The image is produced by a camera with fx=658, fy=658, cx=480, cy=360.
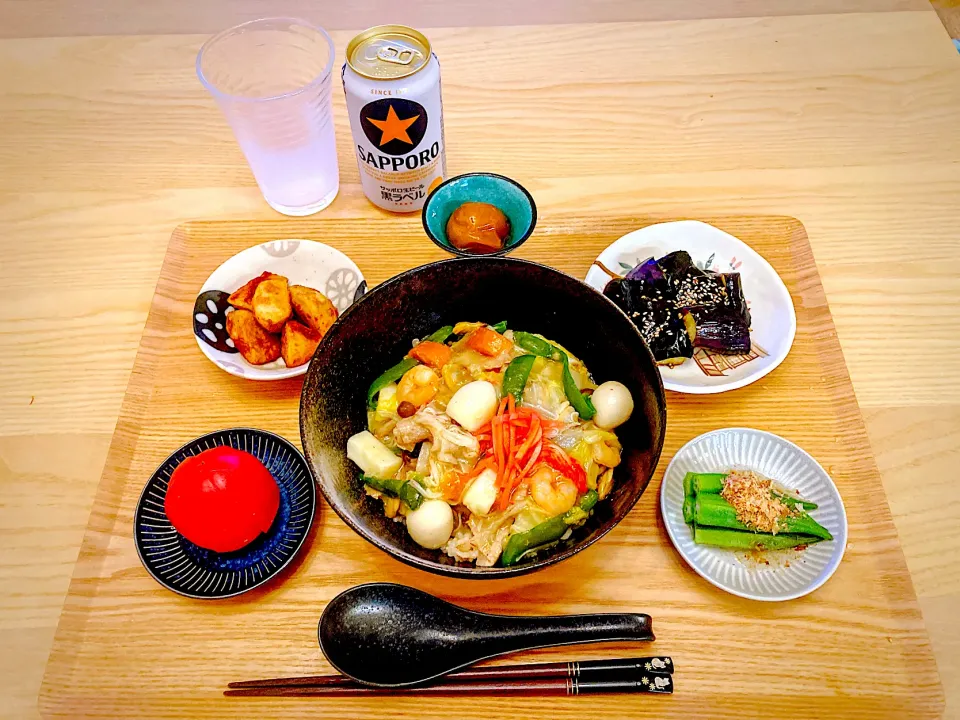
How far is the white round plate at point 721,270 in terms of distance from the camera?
173 centimetres

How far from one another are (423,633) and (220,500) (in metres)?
0.51

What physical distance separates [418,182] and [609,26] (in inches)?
49.7

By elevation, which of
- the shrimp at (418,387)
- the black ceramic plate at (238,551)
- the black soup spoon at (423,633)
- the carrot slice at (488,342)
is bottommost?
the black soup spoon at (423,633)

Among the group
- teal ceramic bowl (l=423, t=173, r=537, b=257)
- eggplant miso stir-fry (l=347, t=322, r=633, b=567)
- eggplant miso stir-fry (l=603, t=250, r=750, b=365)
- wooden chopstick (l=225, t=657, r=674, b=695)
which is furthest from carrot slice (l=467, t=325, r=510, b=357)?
wooden chopstick (l=225, t=657, r=674, b=695)

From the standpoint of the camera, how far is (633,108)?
239 cm

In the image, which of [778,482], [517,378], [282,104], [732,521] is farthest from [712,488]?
[282,104]

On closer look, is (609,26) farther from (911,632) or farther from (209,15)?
(911,632)

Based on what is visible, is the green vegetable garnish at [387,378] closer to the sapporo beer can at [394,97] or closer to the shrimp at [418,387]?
the shrimp at [418,387]

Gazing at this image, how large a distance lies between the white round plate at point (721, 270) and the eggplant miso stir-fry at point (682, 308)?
4cm

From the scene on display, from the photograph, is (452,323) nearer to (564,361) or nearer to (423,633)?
(564,361)

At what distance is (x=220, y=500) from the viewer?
139 centimetres

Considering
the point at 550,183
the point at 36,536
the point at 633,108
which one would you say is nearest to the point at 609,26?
the point at 633,108

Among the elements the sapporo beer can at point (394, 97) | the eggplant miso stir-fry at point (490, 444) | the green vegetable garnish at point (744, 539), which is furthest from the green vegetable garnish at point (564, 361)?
the sapporo beer can at point (394, 97)

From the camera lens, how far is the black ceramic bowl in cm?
133
